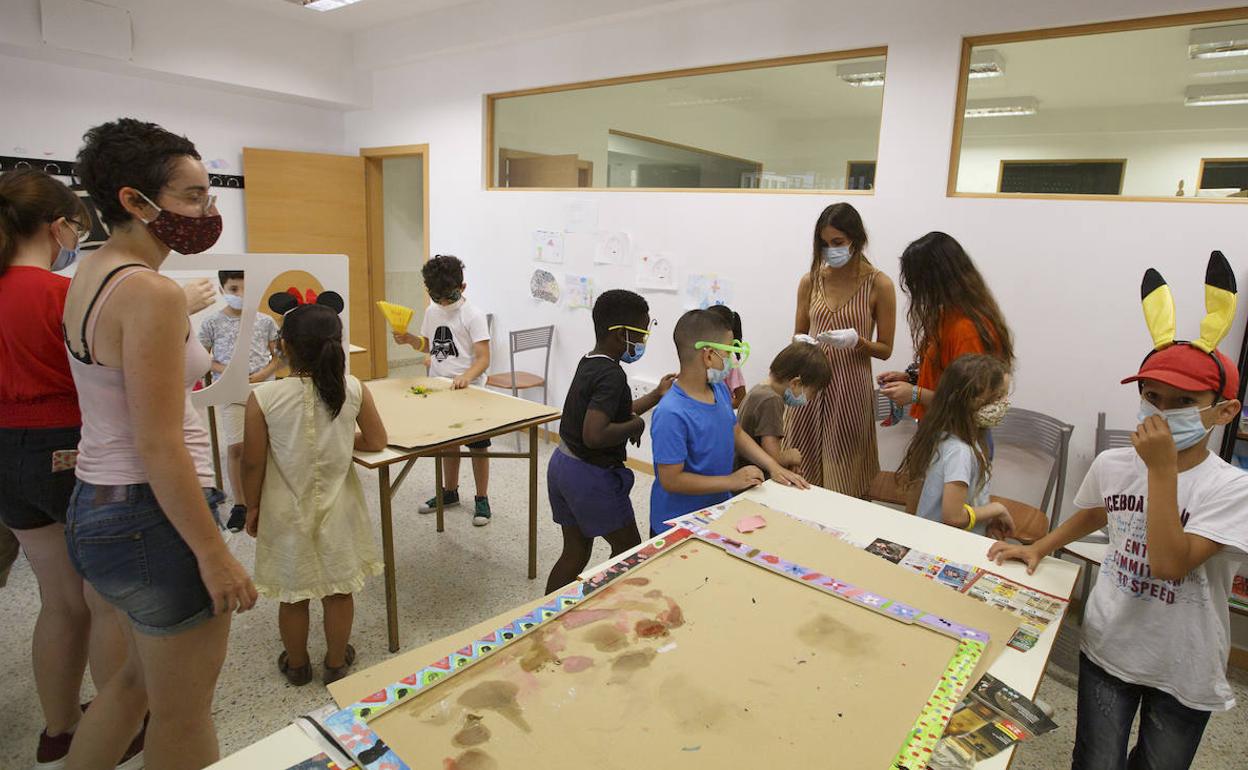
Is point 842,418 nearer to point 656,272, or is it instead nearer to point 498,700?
point 656,272

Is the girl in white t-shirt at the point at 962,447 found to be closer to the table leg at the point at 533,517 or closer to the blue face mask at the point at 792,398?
the blue face mask at the point at 792,398

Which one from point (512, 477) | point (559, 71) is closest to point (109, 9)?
point (559, 71)

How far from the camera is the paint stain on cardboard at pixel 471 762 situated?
869 millimetres

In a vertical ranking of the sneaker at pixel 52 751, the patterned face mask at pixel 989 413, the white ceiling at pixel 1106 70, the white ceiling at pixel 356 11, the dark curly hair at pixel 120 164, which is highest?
the white ceiling at pixel 356 11

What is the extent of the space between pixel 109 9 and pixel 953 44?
5.20 meters

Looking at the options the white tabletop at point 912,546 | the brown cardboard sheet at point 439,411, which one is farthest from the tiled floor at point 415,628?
the brown cardboard sheet at point 439,411

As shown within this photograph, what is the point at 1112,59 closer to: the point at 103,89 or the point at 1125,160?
the point at 1125,160

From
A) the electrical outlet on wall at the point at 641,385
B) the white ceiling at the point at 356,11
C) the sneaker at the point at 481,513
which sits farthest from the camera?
the white ceiling at the point at 356,11

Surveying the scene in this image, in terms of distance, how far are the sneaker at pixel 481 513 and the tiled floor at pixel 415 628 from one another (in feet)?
0.17

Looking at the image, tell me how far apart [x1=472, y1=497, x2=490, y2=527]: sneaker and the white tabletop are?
6.45 feet

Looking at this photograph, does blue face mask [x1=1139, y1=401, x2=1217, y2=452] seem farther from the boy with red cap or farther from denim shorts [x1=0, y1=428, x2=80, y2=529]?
denim shorts [x1=0, y1=428, x2=80, y2=529]

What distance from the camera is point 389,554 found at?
2350 mm

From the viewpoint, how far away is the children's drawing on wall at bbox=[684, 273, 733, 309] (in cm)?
388

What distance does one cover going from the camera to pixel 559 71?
450 centimetres
